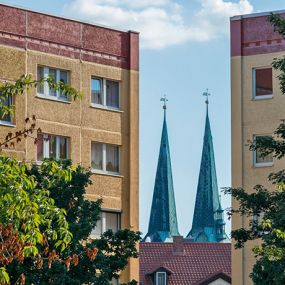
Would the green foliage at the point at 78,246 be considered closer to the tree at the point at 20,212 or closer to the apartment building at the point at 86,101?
the apartment building at the point at 86,101

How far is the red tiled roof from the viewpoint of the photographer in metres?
117

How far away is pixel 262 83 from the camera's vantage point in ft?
226

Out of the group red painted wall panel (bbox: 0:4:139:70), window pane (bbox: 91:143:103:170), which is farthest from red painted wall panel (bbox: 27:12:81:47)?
window pane (bbox: 91:143:103:170)

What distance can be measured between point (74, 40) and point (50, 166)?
3960 centimetres

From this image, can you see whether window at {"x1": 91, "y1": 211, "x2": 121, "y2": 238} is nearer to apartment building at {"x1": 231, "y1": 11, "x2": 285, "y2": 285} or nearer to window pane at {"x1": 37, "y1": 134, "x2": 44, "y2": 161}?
window pane at {"x1": 37, "y1": 134, "x2": 44, "y2": 161}

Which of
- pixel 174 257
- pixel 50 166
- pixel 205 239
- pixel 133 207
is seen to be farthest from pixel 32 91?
pixel 205 239

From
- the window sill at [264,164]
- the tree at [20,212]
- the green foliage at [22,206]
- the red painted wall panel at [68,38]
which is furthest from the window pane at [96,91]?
the green foliage at [22,206]

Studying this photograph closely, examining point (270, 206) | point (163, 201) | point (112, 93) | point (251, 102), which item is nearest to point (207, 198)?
point (163, 201)

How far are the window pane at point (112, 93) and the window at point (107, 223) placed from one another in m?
4.49

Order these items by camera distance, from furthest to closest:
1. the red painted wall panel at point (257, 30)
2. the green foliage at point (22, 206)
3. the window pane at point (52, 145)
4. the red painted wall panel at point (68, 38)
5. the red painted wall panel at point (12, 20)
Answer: the red painted wall panel at point (257, 30) < the window pane at point (52, 145) < the red painted wall panel at point (68, 38) < the red painted wall panel at point (12, 20) < the green foliage at point (22, 206)

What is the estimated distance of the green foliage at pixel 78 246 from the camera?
48.1 meters

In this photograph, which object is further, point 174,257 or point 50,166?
point 174,257

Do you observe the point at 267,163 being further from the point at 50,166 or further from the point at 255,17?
the point at 50,166

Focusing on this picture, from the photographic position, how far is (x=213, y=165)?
634 ft
